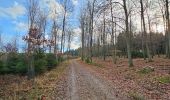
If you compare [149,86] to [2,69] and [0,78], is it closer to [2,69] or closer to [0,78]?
[0,78]

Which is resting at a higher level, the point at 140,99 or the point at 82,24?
the point at 82,24

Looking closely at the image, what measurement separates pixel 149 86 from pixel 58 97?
16.9 feet

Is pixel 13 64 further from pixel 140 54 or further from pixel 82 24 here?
pixel 140 54

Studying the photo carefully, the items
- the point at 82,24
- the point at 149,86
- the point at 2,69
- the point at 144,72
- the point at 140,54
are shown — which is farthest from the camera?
the point at 140,54

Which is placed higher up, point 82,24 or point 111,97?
point 82,24

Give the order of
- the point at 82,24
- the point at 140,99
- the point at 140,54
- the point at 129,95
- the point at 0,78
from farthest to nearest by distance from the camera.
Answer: the point at 140,54, the point at 82,24, the point at 0,78, the point at 129,95, the point at 140,99

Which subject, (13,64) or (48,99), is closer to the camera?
(48,99)

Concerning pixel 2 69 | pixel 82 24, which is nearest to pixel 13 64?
pixel 2 69

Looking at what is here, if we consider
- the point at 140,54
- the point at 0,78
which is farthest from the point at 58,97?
the point at 140,54

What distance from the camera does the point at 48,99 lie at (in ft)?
36.0

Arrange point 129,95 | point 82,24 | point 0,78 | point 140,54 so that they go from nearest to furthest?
point 129,95
point 0,78
point 82,24
point 140,54

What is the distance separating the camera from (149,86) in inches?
541

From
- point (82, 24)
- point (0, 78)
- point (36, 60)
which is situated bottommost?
point (0, 78)

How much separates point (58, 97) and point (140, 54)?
175 feet
